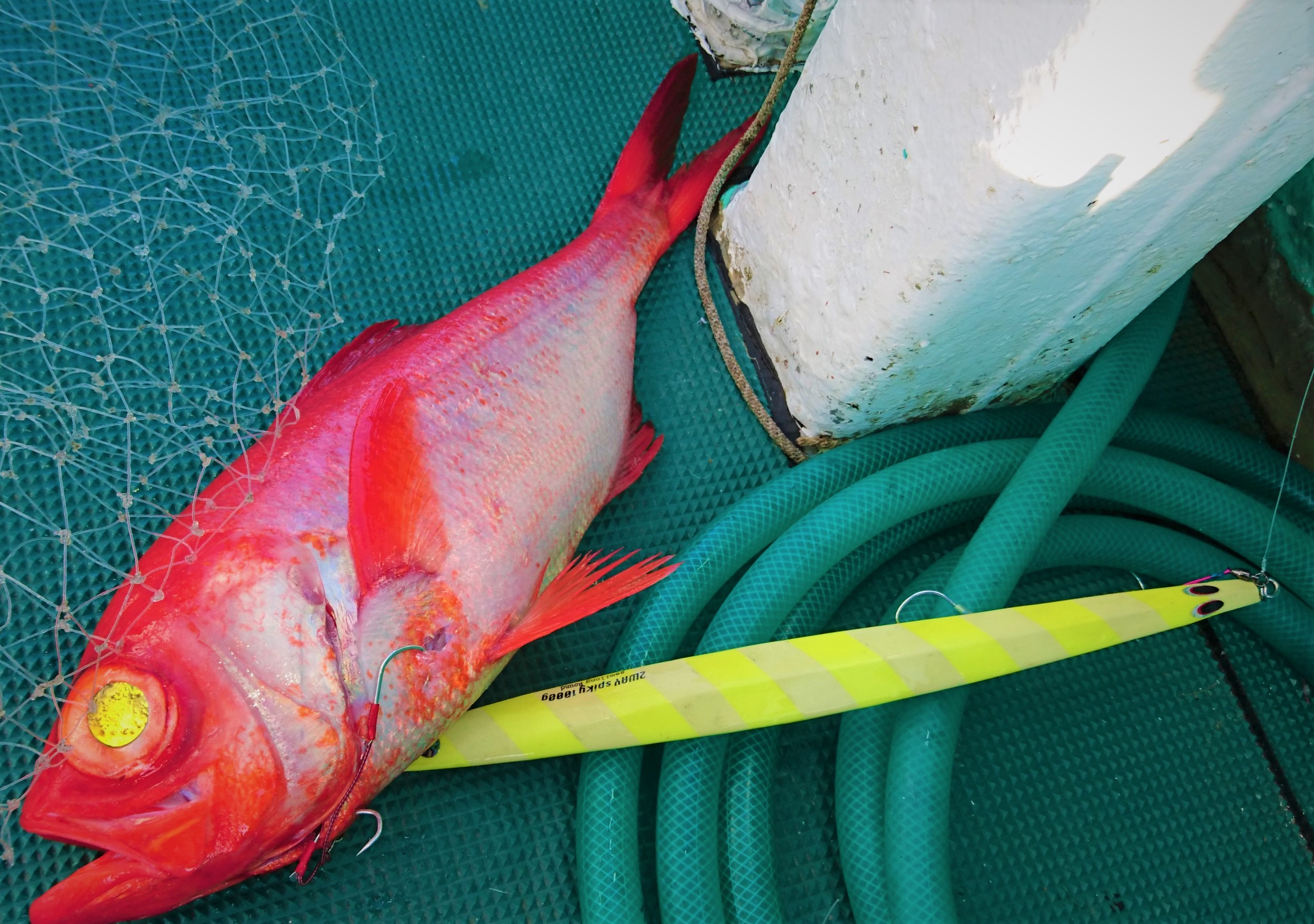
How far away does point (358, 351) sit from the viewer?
1.65 meters

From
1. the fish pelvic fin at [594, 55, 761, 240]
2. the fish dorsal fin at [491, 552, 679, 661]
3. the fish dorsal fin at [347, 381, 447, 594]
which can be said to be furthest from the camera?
the fish pelvic fin at [594, 55, 761, 240]

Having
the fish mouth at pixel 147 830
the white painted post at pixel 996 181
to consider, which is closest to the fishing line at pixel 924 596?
the white painted post at pixel 996 181

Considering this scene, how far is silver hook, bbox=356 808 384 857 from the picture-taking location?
1470 mm

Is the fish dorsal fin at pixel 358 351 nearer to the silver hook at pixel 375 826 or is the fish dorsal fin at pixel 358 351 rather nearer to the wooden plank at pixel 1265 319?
the silver hook at pixel 375 826

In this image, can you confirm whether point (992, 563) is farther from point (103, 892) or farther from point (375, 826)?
point (103, 892)

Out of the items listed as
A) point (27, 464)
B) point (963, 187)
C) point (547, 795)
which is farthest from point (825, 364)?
point (27, 464)

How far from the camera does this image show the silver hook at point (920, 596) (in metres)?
1.61

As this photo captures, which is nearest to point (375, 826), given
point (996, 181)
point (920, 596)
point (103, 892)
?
point (103, 892)

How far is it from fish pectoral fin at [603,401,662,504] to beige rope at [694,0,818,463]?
0.80ft

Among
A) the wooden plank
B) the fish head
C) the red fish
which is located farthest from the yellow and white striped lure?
the wooden plank

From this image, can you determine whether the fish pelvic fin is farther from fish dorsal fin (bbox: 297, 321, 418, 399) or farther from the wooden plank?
the wooden plank

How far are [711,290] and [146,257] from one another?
1.18m

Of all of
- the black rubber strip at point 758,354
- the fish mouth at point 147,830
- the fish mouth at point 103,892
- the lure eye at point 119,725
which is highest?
the black rubber strip at point 758,354

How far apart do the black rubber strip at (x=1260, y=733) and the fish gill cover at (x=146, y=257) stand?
2.08 m
